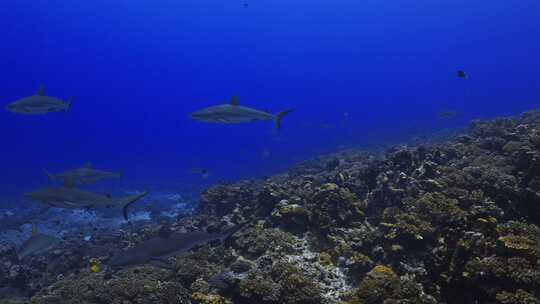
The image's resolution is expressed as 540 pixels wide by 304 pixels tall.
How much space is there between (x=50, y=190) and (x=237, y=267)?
4.15 meters

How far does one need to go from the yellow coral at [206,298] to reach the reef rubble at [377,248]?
0.02 m

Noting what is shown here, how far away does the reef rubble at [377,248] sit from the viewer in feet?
17.4

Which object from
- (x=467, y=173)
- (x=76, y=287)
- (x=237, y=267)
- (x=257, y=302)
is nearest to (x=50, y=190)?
(x=76, y=287)

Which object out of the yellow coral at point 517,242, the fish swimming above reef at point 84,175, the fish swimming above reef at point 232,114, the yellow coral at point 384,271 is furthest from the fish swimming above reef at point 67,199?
the yellow coral at point 517,242

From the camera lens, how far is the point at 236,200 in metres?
13.0

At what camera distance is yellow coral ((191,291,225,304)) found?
21.0 ft

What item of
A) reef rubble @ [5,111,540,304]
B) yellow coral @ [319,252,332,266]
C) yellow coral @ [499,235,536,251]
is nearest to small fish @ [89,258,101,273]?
reef rubble @ [5,111,540,304]

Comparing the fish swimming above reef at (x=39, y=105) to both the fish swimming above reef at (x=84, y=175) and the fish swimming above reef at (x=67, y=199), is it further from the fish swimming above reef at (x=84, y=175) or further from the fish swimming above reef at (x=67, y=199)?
the fish swimming above reef at (x=67, y=199)

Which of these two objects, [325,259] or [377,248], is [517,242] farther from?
[325,259]

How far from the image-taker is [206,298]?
21.3 feet

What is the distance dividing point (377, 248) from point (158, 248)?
12.1 ft

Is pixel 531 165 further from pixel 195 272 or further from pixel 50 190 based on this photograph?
pixel 50 190

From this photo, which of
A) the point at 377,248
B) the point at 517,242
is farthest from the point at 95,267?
the point at 517,242

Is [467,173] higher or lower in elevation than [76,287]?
higher
